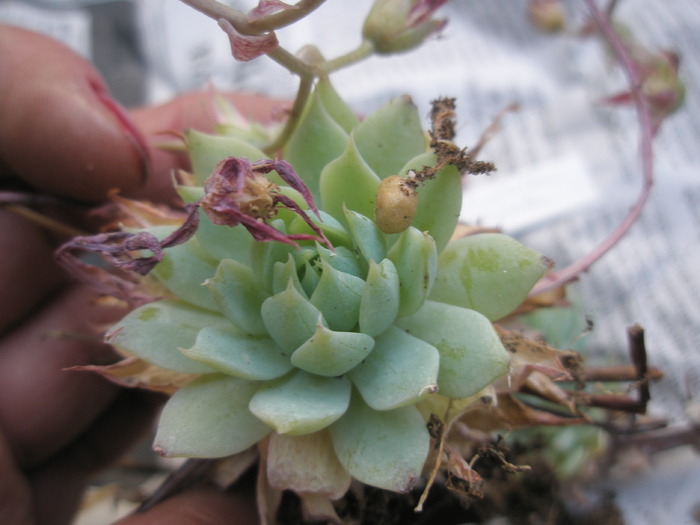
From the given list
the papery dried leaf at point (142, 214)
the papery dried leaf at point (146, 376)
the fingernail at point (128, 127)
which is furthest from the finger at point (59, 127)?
the papery dried leaf at point (146, 376)

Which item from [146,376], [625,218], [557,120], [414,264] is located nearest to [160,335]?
[146,376]

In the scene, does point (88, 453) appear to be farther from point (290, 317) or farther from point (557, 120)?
point (557, 120)

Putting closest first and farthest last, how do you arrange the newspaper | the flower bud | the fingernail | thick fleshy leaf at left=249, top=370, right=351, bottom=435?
thick fleshy leaf at left=249, top=370, right=351, bottom=435, the flower bud, the fingernail, the newspaper

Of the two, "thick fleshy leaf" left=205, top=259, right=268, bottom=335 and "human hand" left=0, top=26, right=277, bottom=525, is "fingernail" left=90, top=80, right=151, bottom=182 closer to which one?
"human hand" left=0, top=26, right=277, bottom=525

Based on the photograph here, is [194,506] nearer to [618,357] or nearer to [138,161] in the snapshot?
[138,161]

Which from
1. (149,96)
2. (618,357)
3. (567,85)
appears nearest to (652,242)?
(618,357)

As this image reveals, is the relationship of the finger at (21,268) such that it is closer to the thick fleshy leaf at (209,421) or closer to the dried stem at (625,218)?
the thick fleshy leaf at (209,421)

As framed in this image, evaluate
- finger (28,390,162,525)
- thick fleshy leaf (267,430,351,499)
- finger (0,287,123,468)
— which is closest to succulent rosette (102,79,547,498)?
thick fleshy leaf (267,430,351,499)
